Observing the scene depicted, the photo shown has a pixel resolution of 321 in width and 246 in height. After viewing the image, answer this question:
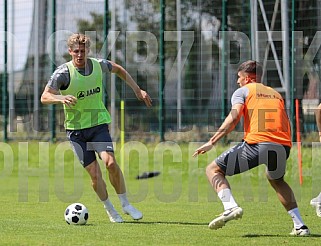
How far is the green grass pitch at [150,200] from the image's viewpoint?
8945mm

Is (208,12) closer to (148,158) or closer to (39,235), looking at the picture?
(148,158)

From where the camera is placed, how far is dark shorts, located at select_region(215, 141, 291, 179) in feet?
29.7

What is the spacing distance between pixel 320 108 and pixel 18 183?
9.14m

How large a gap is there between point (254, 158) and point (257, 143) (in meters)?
0.16

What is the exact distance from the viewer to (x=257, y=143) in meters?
9.08

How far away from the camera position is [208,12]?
20828 mm

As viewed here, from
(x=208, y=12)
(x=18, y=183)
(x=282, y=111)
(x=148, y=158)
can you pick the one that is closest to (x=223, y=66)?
(x=208, y=12)

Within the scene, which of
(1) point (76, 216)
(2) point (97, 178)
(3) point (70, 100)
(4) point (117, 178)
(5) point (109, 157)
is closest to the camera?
(3) point (70, 100)

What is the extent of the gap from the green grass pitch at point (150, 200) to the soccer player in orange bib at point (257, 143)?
459 millimetres

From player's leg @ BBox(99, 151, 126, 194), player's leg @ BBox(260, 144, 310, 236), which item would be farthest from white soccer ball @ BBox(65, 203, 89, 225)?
player's leg @ BBox(260, 144, 310, 236)

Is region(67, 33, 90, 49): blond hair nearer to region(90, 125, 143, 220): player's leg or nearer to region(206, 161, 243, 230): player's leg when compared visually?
region(90, 125, 143, 220): player's leg

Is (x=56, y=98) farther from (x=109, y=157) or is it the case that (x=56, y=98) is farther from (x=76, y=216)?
(x=76, y=216)

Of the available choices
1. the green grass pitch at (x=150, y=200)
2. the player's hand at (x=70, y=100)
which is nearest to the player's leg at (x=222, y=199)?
the green grass pitch at (x=150, y=200)

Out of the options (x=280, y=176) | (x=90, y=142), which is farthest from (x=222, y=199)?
(x=90, y=142)
